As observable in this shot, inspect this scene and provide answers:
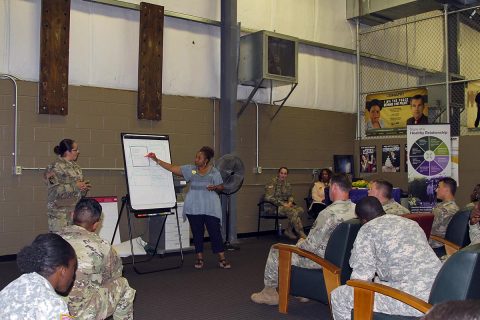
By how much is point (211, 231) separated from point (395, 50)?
595 centimetres

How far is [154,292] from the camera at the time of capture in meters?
4.71

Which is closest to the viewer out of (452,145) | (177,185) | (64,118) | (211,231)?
(211,231)

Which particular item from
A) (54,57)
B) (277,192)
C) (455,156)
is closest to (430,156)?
(455,156)

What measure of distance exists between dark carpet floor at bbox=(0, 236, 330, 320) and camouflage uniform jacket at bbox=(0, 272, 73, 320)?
236cm

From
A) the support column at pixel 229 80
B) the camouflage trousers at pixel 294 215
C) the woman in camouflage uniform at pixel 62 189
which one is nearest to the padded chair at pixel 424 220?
the woman in camouflage uniform at pixel 62 189

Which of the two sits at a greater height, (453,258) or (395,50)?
(395,50)

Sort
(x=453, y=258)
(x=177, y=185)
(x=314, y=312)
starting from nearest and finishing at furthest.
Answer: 1. (x=453, y=258)
2. (x=314, y=312)
3. (x=177, y=185)

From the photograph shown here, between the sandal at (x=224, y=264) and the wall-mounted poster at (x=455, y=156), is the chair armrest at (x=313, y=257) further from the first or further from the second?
the wall-mounted poster at (x=455, y=156)

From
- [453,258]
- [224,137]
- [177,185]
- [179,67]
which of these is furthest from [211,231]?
[453,258]

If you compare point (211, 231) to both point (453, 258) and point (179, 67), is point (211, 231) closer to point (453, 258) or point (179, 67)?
point (179, 67)

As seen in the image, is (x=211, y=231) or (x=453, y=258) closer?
(x=453, y=258)

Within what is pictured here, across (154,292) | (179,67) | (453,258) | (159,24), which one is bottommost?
(154,292)

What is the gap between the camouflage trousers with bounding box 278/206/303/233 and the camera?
803 centimetres

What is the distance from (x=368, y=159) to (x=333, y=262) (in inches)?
242
